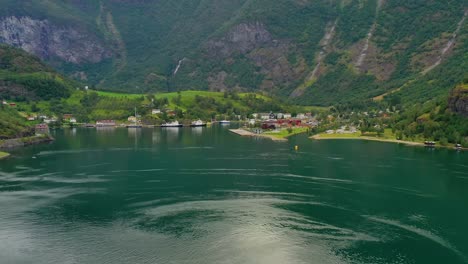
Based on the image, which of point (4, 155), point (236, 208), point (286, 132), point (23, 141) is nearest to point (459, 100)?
point (286, 132)

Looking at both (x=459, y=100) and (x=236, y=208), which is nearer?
(x=236, y=208)

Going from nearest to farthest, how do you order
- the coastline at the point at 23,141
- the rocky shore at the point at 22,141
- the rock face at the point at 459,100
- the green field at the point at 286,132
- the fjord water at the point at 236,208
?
1. the fjord water at the point at 236,208
2. the rocky shore at the point at 22,141
3. the coastline at the point at 23,141
4. the rock face at the point at 459,100
5. the green field at the point at 286,132

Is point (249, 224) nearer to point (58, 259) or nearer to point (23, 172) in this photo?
point (58, 259)

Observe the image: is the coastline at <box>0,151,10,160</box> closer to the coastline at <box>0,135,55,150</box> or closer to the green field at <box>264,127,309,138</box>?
the coastline at <box>0,135,55,150</box>

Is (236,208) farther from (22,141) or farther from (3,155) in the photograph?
(22,141)

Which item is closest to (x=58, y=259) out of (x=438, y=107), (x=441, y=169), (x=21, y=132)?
(x=441, y=169)

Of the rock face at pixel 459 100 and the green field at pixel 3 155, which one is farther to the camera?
the rock face at pixel 459 100

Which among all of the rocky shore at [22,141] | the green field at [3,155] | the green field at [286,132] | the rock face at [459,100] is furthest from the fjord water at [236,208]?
the green field at [286,132]

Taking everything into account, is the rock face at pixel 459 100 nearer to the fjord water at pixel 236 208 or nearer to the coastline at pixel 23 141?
the fjord water at pixel 236 208
